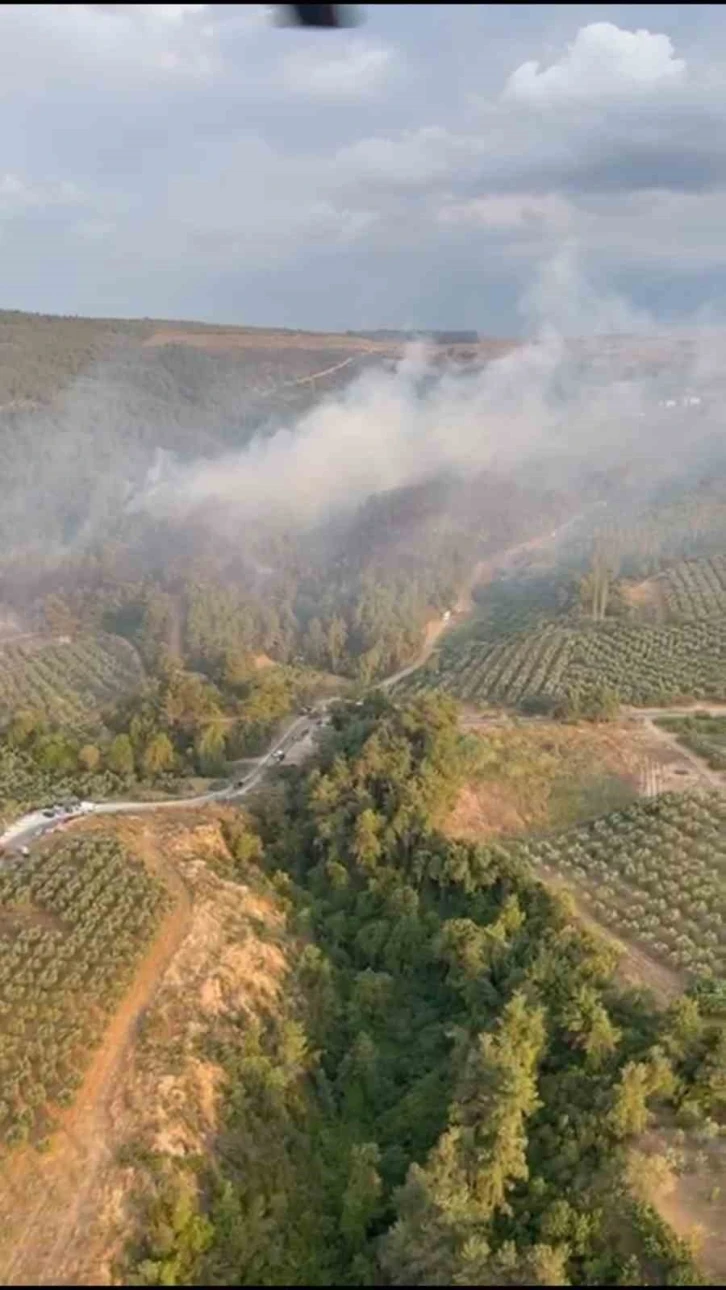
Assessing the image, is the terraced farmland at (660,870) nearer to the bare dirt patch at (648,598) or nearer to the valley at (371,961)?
the valley at (371,961)

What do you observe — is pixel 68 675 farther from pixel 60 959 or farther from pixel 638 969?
pixel 638 969

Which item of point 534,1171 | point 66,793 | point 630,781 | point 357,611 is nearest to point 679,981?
point 534,1171

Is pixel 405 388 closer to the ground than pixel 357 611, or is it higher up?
higher up

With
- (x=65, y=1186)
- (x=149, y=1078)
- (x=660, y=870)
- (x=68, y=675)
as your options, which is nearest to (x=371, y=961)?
(x=149, y=1078)

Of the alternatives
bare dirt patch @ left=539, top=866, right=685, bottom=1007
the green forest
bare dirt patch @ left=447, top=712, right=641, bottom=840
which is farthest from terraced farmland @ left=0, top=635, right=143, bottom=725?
bare dirt patch @ left=539, top=866, right=685, bottom=1007

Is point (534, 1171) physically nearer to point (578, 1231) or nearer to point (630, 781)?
point (578, 1231)

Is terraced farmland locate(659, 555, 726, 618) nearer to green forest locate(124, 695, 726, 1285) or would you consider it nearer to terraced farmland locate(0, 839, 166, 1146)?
green forest locate(124, 695, 726, 1285)

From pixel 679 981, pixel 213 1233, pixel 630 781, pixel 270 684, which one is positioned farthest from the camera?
pixel 270 684
